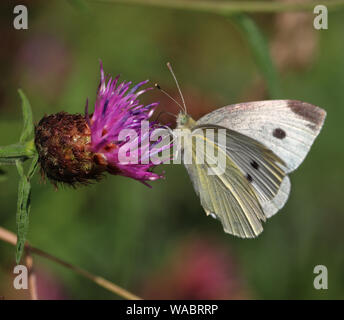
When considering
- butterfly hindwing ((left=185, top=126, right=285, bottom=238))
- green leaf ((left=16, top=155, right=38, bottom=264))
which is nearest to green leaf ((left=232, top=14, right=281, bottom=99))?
butterfly hindwing ((left=185, top=126, right=285, bottom=238))

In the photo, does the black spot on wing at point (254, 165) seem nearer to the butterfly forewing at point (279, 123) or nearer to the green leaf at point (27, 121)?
the butterfly forewing at point (279, 123)

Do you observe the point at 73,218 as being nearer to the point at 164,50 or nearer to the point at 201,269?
the point at 201,269

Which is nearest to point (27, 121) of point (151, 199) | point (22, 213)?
point (22, 213)

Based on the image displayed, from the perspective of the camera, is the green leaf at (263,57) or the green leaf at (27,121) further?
the green leaf at (263,57)

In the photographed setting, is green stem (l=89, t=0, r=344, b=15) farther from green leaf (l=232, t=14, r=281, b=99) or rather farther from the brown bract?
the brown bract

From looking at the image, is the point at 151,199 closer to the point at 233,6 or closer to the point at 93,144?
the point at 233,6

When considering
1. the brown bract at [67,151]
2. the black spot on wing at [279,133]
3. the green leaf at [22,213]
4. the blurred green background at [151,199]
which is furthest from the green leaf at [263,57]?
the green leaf at [22,213]

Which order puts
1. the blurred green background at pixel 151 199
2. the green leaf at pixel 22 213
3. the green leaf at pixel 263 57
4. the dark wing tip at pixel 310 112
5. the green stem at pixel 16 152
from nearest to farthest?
the green leaf at pixel 22 213, the green stem at pixel 16 152, the dark wing tip at pixel 310 112, the green leaf at pixel 263 57, the blurred green background at pixel 151 199
